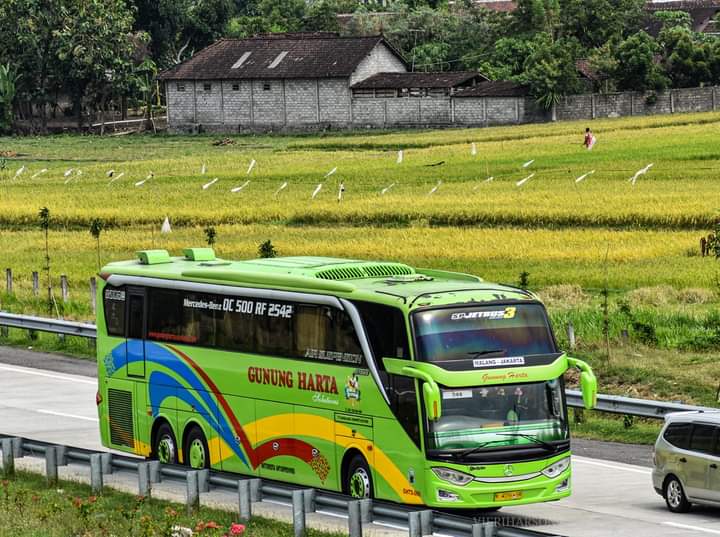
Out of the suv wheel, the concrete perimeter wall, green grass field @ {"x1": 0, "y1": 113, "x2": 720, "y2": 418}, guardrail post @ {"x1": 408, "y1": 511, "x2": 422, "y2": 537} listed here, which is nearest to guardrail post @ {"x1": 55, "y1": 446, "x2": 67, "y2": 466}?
guardrail post @ {"x1": 408, "y1": 511, "x2": 422, "y2": 537}

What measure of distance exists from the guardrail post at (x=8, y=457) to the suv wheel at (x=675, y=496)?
10.5m

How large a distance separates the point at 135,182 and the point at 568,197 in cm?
3087

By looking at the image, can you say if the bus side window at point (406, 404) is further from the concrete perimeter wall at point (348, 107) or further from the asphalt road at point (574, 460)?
A: the concrete perimeter wall at point (348, 107)

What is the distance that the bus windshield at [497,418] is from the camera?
20.5 meters

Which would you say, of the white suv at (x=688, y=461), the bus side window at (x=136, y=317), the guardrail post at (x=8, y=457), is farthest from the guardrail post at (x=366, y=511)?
the bus side window at (x=136, y=317)

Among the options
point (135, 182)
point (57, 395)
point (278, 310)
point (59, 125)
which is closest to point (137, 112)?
point (59, 125)

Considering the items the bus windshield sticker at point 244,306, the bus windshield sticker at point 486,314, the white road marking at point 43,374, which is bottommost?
the white road marking at point 43,374

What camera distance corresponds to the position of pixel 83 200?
79250 millimetres

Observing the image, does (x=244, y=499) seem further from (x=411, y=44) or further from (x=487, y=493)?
(x=411, y=44)

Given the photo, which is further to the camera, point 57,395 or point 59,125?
point 59,125

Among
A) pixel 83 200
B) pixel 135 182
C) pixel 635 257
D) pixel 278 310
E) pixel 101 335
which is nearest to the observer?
pixel 278 310

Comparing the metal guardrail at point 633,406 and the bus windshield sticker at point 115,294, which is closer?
the bus windshield sticker at point 115,294

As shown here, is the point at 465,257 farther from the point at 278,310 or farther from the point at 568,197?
the point at 278,310

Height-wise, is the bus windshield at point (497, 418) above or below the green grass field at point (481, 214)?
above
